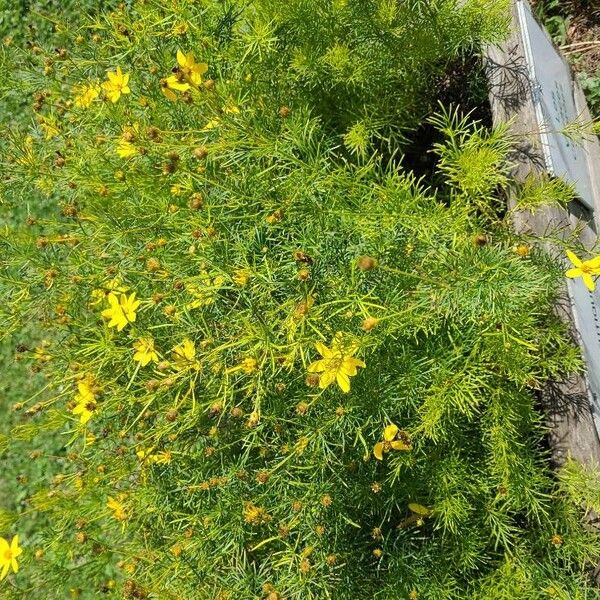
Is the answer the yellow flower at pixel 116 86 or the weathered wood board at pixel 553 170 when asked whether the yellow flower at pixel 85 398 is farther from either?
the weathered wood board at pixel 553 170

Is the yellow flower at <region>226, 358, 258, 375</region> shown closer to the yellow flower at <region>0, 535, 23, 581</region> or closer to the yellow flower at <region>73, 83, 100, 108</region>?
the yellow flower at <region>0, 535, 23, 581</region>

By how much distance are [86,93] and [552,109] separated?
1511 millimetres

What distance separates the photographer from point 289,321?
1602 millimetres

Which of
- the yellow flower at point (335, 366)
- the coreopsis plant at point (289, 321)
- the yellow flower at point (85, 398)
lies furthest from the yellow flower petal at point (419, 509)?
the yellow flower at point (85, 398)

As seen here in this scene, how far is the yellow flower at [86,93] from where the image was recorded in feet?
6.73

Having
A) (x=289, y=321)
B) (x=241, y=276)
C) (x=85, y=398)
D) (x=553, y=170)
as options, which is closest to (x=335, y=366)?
(x=289, y=321)

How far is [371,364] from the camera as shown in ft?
6.16

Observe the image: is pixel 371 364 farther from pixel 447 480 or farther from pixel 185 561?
pixel 185 561

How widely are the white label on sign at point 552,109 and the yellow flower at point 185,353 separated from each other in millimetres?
1191

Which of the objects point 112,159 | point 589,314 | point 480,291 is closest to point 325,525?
point 480,291

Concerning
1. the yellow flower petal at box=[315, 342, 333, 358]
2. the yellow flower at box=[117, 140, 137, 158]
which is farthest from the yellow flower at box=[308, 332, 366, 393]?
the yellow flower at box=[117, 140, 137, 158]

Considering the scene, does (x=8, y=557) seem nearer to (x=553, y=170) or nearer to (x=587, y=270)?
(x=587, y=270)

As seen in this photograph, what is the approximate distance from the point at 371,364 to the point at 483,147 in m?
0.71

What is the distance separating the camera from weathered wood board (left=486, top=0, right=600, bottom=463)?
198cm
